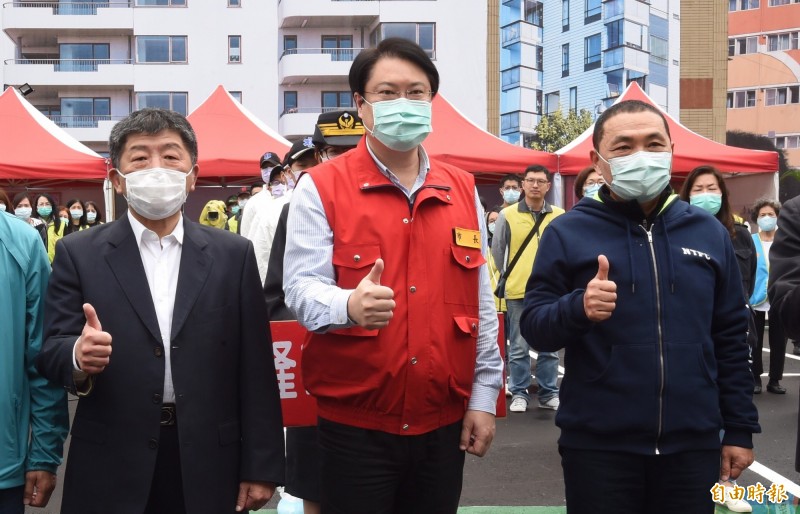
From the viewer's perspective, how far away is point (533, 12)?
51.4 meters

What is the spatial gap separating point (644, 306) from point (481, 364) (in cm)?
58

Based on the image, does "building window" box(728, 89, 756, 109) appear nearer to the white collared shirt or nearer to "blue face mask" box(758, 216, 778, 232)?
"blue face mask" box(758, 216, 778, 232)

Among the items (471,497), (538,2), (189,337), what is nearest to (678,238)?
(189,337)

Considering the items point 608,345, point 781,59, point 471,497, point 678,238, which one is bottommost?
point 471,497

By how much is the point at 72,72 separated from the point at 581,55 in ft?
88.0

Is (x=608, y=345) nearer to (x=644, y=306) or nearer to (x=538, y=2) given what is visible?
(x=644, y=306)

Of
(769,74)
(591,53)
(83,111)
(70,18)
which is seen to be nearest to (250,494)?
(83,111)

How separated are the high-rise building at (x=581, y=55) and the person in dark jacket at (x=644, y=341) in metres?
42.3

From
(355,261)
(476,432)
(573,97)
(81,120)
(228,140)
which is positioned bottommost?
(476,432)

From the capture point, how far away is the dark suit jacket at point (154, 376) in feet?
8.70

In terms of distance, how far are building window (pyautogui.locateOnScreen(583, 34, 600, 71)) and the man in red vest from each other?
4668 cm

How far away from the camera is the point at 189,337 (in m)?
2.73

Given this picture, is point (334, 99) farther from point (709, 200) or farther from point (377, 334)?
point (377, 334)

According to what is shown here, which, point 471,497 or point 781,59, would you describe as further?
point 781,59
